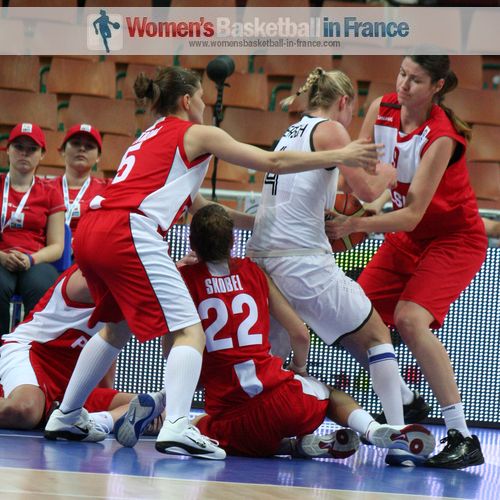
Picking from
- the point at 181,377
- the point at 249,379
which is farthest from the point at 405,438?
the point at 181,377

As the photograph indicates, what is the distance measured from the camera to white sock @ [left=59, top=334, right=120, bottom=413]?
12.1 feet

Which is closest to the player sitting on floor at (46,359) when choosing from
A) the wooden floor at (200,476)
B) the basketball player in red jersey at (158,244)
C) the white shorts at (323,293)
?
the wooden floor at (200,476)

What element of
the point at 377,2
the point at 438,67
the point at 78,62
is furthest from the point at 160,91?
the point at 377,2

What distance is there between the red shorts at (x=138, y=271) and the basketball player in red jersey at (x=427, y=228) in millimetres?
694

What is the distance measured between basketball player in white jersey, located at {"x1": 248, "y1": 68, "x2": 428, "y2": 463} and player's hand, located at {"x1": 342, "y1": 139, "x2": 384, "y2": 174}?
22 cm

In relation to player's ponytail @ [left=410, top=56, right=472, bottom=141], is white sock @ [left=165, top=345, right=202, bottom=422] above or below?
below

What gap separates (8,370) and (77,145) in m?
1.97

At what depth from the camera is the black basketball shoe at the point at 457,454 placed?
144 inches

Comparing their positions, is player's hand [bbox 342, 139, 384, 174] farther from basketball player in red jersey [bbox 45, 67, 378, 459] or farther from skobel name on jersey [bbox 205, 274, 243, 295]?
skobel name on jersey [bbox 205, 274, 243, 295]

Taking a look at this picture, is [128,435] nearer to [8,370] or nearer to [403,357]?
[8,370]

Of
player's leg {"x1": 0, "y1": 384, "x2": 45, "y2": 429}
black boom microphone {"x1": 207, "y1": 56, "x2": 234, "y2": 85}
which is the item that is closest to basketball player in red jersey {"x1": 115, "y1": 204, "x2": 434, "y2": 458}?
player's leg {"x1": 0, "y1": 384, "x2": 45, "y2": 429}

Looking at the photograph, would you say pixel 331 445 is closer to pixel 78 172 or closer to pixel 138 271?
pixel 138 271

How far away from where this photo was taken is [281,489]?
2.86 meters

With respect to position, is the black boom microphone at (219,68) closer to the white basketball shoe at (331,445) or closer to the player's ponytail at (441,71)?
the player's ponytail at (441,71)
